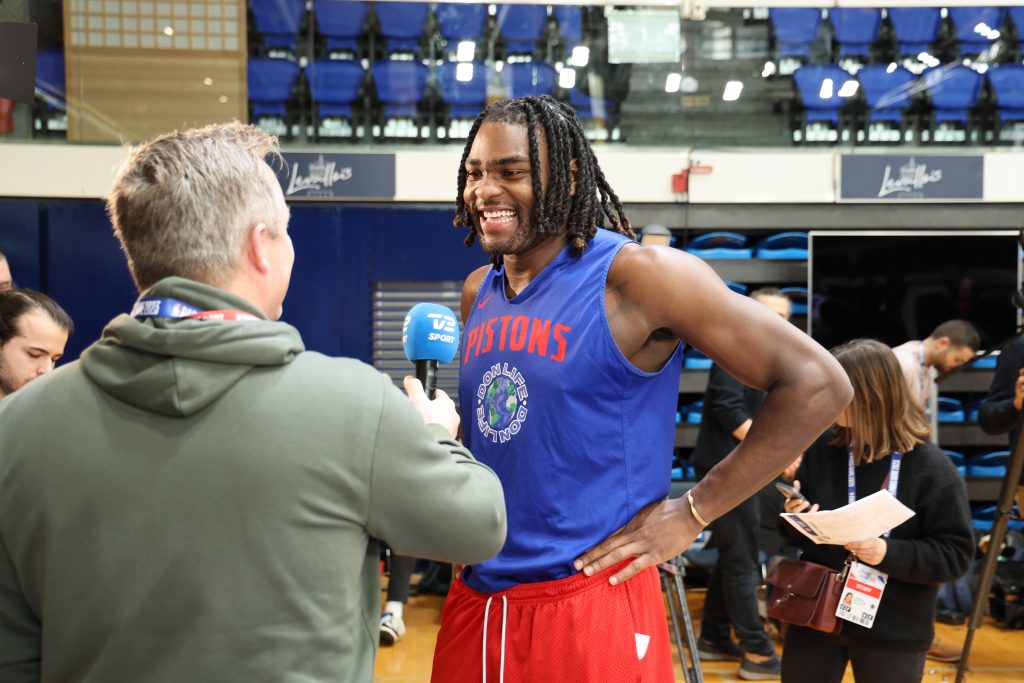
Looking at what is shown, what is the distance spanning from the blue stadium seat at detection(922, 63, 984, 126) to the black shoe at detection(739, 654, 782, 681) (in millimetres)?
4962

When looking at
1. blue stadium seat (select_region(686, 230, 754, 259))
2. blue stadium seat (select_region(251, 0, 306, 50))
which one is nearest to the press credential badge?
blue stadium seat (select_region(686, 230, 754, 259))

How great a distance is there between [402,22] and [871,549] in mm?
6131

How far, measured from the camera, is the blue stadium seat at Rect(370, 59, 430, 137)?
295 inches

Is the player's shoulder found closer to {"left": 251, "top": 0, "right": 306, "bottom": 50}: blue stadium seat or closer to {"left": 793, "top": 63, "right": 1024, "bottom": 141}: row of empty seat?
{"left": 251, "top": 0, "right": 306, "bottom": 50}: blue stadium seat

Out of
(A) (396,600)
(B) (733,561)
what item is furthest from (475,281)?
(A) (396,600)

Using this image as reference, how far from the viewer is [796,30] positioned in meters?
7.91

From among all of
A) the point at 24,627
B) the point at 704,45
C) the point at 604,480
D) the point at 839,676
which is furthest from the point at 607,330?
the point at 704,45

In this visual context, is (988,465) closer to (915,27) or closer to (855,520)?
(915,27)

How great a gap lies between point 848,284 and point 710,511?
5.94 m

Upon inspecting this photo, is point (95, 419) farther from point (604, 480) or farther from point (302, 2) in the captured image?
point (302, 2)

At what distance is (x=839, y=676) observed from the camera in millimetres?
2666

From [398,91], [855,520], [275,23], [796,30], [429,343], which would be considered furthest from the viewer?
[796,30]

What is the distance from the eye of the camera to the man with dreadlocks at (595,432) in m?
1.66

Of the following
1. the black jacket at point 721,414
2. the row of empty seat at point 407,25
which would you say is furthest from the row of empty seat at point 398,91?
the black jacket at point 721,414
